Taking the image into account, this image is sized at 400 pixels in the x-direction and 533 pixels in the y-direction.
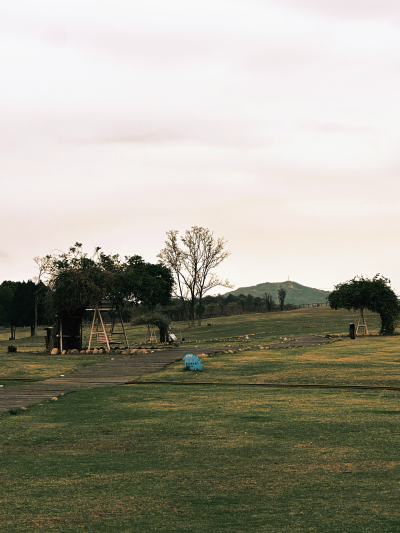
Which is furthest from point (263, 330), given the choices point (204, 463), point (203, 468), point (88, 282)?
point (203, 468)

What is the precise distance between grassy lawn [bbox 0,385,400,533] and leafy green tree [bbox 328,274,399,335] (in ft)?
95.4

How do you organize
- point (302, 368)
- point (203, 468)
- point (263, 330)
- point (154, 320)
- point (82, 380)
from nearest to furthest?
point (203, 468) < point (82, 380) < point (302, 368) < point (154, 320) < point (263, 330)

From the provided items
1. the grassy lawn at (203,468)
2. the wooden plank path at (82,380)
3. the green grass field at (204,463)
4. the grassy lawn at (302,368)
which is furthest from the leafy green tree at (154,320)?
the grassy lawn at (203,468)

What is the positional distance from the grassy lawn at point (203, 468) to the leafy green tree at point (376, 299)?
29068mm

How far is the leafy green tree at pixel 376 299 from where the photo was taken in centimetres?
3919

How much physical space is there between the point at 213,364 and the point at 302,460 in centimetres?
1485

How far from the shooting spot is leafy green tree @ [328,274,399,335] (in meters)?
39.2

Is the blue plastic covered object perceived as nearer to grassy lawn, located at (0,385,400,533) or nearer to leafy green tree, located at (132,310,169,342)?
grassy lawn, located at (0,385,400,533)

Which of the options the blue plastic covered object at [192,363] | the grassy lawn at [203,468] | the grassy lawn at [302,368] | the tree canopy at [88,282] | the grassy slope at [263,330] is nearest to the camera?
the grassy lawn at [203,468]

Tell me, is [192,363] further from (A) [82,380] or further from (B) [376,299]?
(B) [376,299]

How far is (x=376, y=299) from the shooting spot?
39.1 metres

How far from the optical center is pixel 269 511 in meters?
4.80

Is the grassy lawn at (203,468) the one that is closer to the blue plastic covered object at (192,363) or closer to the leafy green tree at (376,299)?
the blue plastic covered object at (192,363)

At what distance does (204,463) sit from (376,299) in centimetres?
3478
